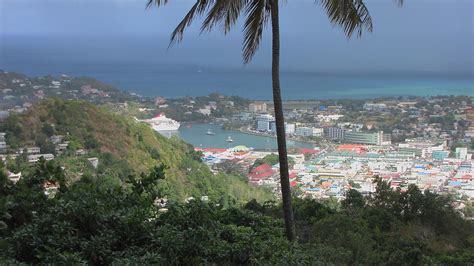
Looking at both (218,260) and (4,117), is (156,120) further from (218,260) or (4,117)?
(218,260)

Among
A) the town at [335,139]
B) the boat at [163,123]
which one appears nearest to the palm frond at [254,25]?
the town at [335,139]

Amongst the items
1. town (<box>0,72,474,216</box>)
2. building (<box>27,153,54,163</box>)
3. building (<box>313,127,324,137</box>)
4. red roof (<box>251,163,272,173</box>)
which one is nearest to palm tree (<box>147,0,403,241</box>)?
town (<box>0,72,474,216</box>)

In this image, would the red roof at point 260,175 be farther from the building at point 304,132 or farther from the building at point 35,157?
the building at point 35,157

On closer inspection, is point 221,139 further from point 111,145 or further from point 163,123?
point 111,145

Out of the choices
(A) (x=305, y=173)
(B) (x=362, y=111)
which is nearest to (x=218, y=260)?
(A) (x=305, y=173)

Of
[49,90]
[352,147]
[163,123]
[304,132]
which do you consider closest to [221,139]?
[163,123]

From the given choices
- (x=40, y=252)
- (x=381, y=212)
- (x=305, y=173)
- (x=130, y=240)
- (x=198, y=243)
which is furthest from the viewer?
(x=305, y=173)
